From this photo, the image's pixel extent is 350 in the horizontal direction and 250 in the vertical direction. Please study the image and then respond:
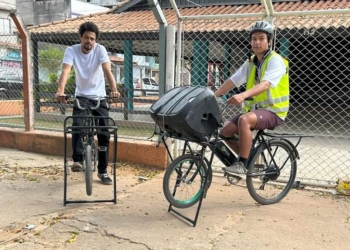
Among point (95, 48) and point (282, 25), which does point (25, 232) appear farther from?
point (282, 25)

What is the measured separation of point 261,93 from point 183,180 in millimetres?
1087

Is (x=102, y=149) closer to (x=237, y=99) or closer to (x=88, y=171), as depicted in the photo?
(x=88, y=171)

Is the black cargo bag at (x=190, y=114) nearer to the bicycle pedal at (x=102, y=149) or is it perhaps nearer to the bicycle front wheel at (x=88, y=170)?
the bicycle front wheel at (x=88, y=170)

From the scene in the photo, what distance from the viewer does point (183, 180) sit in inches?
139

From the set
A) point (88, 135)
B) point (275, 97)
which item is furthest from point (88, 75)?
point (275, 97)

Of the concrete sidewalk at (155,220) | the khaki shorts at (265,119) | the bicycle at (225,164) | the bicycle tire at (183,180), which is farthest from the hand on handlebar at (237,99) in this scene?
the concrete sidewalk at (155,220)

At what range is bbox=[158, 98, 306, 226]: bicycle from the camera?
11.3 ft

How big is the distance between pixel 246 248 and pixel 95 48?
2778 millimetres

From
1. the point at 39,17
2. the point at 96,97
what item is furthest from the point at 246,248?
the point at 39,17

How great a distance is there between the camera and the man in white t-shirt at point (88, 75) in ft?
13.9

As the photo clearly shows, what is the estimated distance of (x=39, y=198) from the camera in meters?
4.04

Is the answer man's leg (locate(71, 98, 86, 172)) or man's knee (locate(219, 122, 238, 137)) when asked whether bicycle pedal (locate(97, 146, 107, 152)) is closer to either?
man's leg (locate(71, 98, 86, 172))

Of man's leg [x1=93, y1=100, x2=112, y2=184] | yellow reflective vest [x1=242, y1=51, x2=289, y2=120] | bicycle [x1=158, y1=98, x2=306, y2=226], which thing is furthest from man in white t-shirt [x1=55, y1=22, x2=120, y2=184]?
yellow reflective vest [x1=242, y1=51, x2=289, y2=120]

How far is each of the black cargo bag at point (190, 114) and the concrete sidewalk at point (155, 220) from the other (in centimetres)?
83
